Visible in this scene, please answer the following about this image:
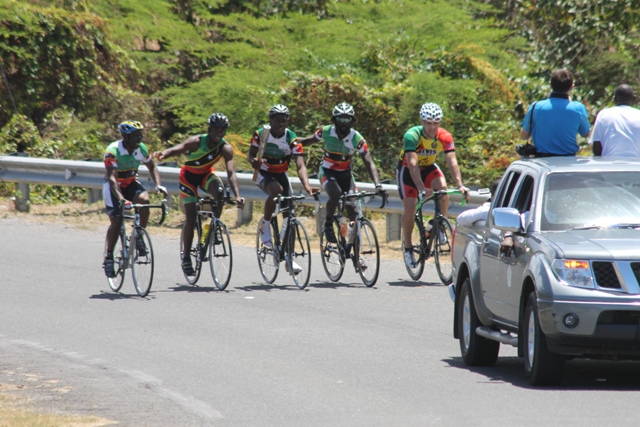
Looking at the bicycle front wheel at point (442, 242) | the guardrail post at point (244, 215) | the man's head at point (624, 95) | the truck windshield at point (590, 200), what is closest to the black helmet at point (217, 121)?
the bicycle front wheel at point (442, 242)

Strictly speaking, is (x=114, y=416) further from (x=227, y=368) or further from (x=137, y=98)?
(x=137, y=98)

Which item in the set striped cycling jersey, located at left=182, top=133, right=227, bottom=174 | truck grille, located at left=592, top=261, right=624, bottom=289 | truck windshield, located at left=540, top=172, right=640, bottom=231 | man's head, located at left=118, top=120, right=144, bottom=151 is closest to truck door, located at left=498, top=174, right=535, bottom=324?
truck windshield, located at left=540, top=172, right=640, bottom=231

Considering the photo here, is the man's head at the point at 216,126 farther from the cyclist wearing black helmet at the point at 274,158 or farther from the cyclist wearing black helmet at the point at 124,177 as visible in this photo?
the cyclist wearing black helmet at the point at 124,177

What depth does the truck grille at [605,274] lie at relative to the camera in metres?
7.21

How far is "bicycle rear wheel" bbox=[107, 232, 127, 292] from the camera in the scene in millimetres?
12938

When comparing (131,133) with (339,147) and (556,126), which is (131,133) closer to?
(339,147)

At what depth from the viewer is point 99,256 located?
616 inches

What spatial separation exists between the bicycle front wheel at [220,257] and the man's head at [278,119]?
1.29 metres

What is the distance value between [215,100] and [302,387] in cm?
1618

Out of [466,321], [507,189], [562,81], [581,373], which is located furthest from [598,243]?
[562,81]

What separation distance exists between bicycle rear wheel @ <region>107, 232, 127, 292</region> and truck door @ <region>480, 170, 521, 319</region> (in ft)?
17.4

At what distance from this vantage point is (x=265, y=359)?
904 cm

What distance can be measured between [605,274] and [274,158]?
690 cm

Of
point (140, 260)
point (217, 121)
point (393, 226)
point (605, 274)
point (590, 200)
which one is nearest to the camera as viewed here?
point (605, 274)
